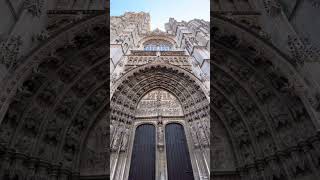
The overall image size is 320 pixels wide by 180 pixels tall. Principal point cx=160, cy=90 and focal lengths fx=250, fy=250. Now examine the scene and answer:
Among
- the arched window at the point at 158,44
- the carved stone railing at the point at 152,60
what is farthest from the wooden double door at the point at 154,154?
the arched window at the point at 158,44

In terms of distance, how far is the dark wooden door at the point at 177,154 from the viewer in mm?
8418

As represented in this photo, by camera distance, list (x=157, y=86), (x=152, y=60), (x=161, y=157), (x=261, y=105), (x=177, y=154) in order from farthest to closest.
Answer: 1. (x=152, y=60)
2. (x=157, y=86)
3. (x=177, y=154)
4. (x=161, y=157)
5. (x=261, y=105)

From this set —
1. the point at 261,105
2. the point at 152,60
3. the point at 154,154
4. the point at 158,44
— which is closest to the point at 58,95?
the point at 154,154

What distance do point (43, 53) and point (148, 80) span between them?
6.42m

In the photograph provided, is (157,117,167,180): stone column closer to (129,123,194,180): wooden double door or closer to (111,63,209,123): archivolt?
(129,123,194,180): wooden double door

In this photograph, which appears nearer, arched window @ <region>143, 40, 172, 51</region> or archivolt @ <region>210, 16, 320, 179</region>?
archivolt @ <region>210, 16, 320, 179</region>

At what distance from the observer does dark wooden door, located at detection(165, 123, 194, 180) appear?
27.6 ft

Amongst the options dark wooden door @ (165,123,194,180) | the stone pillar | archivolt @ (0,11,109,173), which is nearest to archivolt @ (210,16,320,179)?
dark wooden door @ (165,123,194,180)

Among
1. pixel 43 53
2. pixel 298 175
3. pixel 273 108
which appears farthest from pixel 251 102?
pixel 43 53

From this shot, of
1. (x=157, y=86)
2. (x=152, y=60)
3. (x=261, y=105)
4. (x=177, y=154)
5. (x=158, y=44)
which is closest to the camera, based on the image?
(x=261, y=105)

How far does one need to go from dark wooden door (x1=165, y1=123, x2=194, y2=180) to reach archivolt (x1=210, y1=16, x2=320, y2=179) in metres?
2.44

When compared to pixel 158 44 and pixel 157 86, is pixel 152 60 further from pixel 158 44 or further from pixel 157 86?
pixel 158 44

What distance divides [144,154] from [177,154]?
3.95ft

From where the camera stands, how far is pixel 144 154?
9133mm
